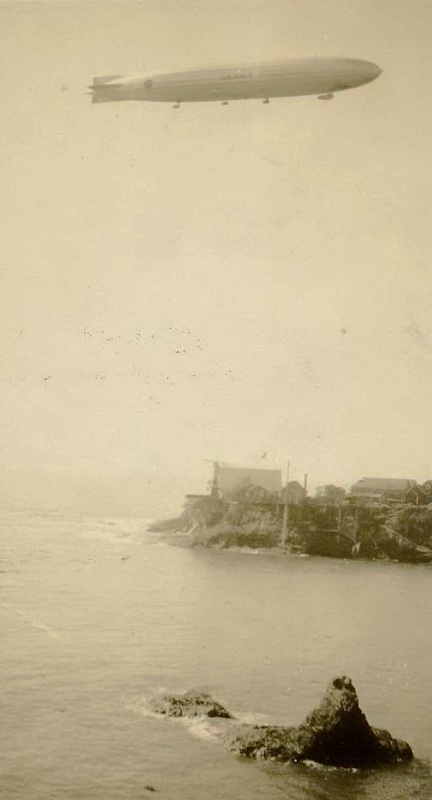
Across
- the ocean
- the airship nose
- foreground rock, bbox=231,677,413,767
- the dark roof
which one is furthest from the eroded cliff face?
foreground rock, bbox=231,677,413,767

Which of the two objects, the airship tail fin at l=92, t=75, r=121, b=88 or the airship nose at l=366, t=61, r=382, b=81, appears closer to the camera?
the airship tail fin at l=92, t=75, r=121, b=88

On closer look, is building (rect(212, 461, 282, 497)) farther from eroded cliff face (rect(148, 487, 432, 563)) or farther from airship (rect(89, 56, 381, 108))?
airship (rect(89, 56, 381, 108))

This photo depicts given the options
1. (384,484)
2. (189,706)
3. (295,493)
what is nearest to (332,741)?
(189,706)

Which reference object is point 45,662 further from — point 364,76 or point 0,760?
point 364,76

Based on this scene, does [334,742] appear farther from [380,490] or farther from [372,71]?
[380,490]

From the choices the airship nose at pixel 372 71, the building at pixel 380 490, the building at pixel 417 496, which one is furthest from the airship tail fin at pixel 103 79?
the building at pixel 417 496

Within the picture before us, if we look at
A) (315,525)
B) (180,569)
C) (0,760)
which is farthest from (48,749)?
(315,525)

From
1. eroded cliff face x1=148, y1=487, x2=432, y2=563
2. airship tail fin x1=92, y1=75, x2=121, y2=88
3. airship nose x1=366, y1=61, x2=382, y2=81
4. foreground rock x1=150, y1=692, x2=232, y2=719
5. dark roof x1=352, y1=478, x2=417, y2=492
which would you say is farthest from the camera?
dark roof x1=352, y1=478, x2=417, y2=492

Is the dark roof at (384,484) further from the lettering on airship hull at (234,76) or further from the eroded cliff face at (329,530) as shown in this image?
the lettering on airship hull at (234,76)
